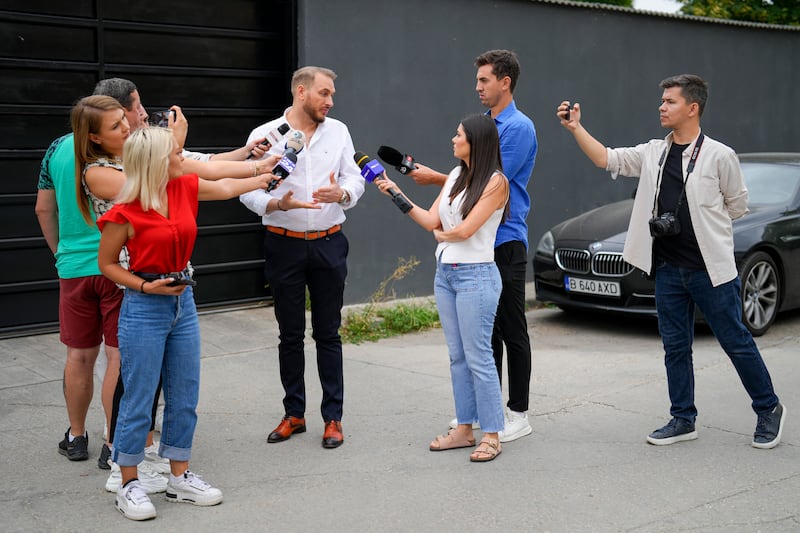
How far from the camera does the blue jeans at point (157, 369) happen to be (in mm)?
4559

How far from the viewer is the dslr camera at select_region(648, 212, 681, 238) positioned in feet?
18.0

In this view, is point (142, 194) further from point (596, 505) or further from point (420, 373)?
point (420, 373)

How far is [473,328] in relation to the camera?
531cm

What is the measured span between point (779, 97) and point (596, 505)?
11.3 metres

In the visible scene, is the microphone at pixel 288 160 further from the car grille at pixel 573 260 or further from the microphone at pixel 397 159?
the car grille at pixel 573 260

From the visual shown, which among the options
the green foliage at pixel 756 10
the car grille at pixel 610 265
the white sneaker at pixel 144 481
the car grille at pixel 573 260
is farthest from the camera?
the green foliage at pixel 756 10

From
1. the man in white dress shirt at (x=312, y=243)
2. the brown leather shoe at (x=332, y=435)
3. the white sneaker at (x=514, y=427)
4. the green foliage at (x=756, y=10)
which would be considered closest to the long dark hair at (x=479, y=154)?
the man in white dress shirt at (x=312, y=243)

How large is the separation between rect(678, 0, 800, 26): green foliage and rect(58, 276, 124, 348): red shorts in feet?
44.3

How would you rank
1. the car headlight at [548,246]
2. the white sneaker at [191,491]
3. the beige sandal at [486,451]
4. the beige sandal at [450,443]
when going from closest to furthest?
the white sneaker at [191,491] < the beige sandal at [486,451] < the beige sandal at [450,443] < the car headlight at [548,246]

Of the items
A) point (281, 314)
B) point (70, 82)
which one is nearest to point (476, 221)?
point (281, 314)

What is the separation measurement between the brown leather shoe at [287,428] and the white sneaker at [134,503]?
1.18 meters

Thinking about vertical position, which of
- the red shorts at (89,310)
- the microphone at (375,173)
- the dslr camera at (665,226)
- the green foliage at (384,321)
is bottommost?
the green foliage at (384,321)

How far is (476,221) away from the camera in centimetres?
518

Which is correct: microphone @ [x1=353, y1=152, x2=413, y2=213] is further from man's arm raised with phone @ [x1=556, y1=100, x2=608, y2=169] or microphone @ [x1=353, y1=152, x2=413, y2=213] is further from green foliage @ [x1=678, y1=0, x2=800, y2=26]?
green foliage @ [x1=678, y1=0, x2=800, y2=26]
